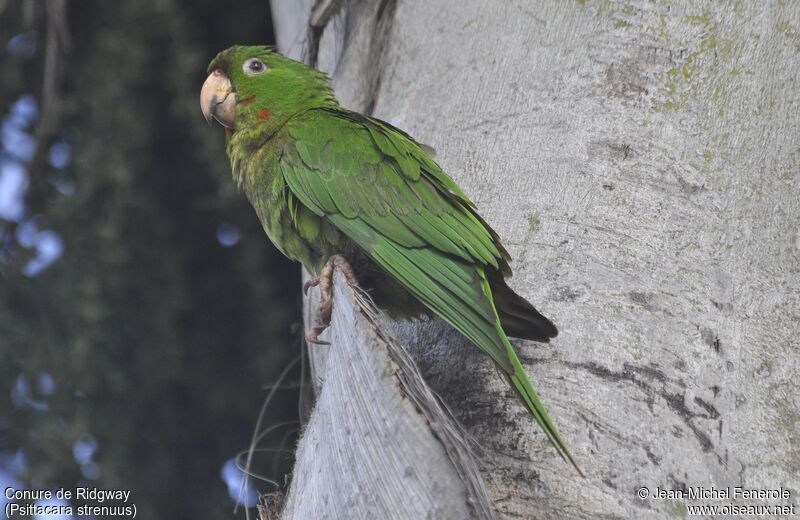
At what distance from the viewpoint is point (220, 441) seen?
4.05m

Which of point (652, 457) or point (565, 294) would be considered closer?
point (652, 457)

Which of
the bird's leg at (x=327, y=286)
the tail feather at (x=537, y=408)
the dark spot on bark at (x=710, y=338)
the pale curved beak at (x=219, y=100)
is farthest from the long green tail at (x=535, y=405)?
the pale curved beak at (x=219, y=100)

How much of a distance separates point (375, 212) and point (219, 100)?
91 cm

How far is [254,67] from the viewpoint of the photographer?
2777mm

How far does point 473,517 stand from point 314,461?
418mm

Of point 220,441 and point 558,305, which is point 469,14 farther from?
point 220,441

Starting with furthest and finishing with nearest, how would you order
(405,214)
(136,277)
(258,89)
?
(136,277), (258,89), (405,214)

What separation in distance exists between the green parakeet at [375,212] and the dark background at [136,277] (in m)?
1.08

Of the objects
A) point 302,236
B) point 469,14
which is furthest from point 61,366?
point 469,14

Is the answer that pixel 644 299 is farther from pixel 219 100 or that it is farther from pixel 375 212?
pixel 219 100

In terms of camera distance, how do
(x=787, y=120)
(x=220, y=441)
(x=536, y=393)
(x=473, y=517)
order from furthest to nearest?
1. (x=220, y=441)
2. (x=787, y=120)
3. (x=536, y=393)
4. (x=473, y=517)

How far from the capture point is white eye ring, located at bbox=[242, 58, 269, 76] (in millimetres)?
2758

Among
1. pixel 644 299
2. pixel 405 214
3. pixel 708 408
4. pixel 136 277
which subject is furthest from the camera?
pixel 136 277

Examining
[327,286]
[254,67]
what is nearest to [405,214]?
[327,286]
